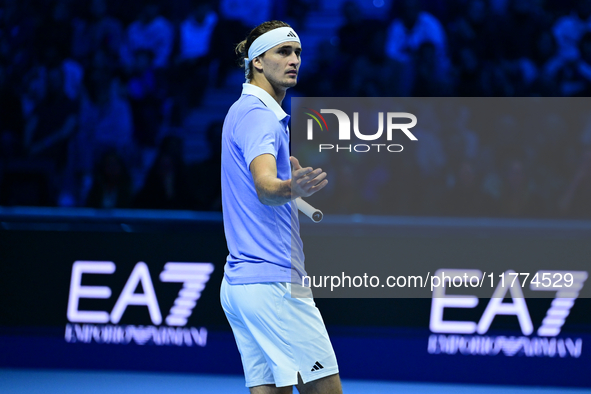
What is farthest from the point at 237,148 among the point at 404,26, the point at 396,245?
the point at 404,26

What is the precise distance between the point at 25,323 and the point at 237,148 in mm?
3171

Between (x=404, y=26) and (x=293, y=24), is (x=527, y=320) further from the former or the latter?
(x=293, y=24)

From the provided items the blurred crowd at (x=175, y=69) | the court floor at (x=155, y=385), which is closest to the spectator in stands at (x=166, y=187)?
the blurred crowd at (x=175, y=69)

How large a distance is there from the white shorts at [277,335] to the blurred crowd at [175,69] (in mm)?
3158

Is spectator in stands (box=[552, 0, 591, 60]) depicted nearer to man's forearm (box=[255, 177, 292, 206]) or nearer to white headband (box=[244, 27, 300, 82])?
white headband (box=[244, 27, 300, 82])

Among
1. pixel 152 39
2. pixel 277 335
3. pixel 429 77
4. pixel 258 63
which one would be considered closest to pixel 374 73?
pixel 429 77

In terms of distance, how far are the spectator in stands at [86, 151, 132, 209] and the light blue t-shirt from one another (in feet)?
11.8

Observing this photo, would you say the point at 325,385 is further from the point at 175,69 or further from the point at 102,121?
the point at 175,69

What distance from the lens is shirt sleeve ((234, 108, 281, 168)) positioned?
2.12 meters

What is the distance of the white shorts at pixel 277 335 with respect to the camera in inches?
89.0

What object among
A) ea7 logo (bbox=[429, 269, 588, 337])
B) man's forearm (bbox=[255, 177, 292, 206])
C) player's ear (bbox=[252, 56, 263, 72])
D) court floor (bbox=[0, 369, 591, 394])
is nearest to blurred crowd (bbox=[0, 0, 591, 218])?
court floor (bbox=[0, 369, 591, 394])

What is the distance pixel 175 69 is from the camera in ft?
22.2

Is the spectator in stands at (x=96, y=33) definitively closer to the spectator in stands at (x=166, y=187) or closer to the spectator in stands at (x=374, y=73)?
the spectator in stands at (x=166, y=187)

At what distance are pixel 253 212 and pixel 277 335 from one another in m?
0.42
